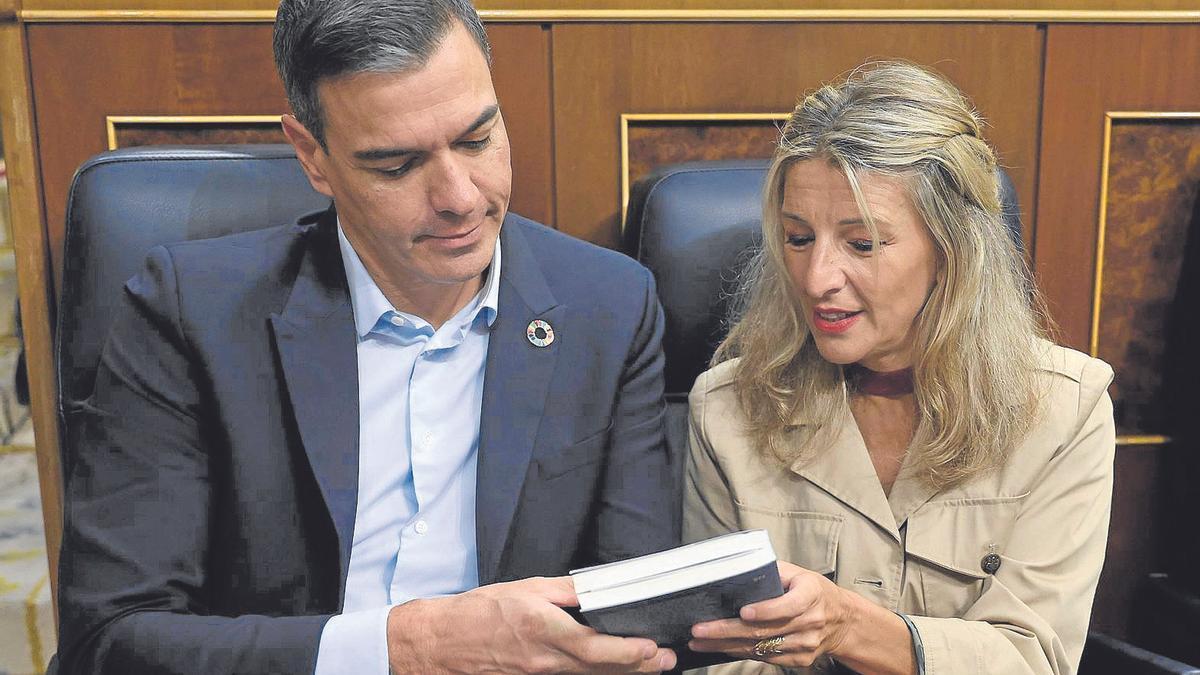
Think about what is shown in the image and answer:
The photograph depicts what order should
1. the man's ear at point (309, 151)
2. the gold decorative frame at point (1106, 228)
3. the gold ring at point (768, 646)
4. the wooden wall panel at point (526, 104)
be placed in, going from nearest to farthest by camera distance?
1. the gold ring at point (768, 646)
2. the man's ear at point (309, 151)
3. the wooden wall panel at point (526, 104)
4. the gold decorative frame at point (1106, 228)

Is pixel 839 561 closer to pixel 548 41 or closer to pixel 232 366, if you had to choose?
pixel 232 366

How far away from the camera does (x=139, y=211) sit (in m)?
1.45

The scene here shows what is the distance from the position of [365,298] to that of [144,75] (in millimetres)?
696

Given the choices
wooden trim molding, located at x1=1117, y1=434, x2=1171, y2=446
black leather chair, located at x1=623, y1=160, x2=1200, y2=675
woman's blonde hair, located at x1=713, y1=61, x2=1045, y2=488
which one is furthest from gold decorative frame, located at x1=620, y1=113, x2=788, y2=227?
wooden trim molding, located at x1=1117, y1=434, x2=1171, y2=446

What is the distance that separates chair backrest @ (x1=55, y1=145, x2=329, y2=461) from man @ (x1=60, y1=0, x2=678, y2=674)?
99mm

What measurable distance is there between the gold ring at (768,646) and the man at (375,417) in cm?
11

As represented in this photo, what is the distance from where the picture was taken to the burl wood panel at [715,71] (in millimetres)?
1865

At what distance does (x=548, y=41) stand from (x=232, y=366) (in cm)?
84

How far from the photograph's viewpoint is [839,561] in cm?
145

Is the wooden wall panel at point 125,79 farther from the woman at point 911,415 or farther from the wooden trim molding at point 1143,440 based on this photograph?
the wooden trim molding at point 1143,440

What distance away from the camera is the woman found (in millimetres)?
1353

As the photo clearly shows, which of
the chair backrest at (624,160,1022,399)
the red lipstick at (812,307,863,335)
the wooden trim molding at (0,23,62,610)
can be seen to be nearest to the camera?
the red lipstick at (812,307,863,335)

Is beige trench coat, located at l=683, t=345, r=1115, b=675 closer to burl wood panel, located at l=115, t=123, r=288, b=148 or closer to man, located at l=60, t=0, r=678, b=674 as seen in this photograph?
man, located at l=60, t=0, r=678, b=674

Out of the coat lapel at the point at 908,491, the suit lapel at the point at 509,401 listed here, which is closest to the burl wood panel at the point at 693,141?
the suit lapel at the point at 509,401
